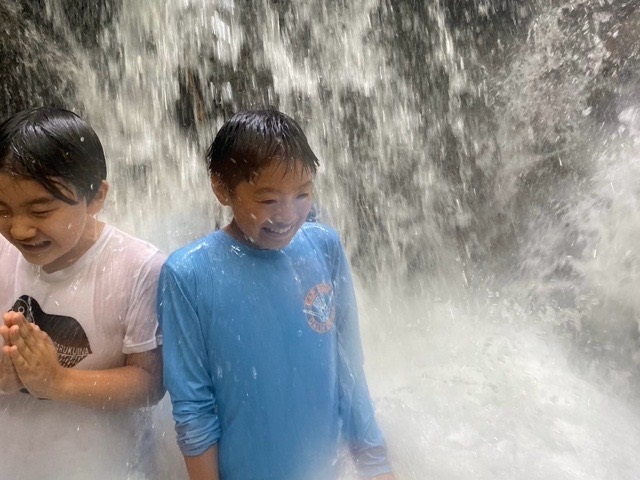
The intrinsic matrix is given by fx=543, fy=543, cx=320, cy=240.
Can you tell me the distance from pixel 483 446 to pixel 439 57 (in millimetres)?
3056

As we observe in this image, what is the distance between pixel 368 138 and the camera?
170 inches

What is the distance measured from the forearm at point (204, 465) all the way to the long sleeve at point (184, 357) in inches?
1.3

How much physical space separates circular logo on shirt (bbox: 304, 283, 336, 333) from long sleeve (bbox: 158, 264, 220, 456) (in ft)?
1.04

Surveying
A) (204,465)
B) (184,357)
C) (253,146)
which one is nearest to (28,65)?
(253,146)

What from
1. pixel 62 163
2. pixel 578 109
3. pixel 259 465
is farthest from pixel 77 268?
pixel 578 109

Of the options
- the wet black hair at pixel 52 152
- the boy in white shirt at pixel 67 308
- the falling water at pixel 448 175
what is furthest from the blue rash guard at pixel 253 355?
the falling water at pixel 448 175

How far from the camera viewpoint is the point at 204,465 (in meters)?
1.52

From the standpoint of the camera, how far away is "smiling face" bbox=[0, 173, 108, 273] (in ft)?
4.43

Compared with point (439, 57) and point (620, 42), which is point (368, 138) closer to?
point (439, 57)

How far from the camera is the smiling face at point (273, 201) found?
145cm

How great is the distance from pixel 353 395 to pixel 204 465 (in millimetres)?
493

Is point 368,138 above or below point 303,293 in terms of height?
above

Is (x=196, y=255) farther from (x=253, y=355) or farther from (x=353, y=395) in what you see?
(x=353, y=395)

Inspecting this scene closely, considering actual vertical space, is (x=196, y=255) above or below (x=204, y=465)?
above
